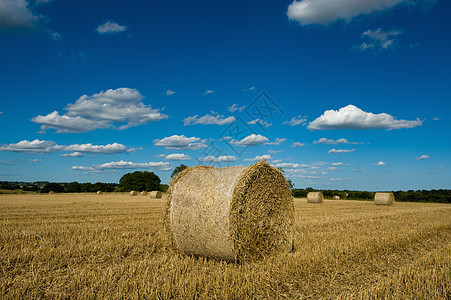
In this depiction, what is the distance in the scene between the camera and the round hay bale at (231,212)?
19.0 ft

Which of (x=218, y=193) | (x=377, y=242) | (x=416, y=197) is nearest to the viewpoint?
(x=218, y=193)

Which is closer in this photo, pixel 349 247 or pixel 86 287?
pixel 86 287

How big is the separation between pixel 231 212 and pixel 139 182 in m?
68.2

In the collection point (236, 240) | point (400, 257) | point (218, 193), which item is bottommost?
point (400, 257)

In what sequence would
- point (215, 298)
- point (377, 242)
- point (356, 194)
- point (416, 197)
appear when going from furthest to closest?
point (356, 194)
point (416, 197)
point (377, 242)
point (215, 298)

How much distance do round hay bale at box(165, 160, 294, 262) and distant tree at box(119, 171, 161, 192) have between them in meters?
65.1

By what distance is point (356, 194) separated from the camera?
4206 centimetres

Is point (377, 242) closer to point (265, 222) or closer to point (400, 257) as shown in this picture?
point (400, 257)

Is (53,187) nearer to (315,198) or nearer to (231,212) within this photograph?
(315,198)

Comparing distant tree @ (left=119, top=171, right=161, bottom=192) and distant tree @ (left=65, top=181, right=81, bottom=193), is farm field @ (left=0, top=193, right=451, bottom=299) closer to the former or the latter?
distant tree @ (left=119, top=171, right=161, bottom=192)

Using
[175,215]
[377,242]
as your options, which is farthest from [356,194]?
[175,215]

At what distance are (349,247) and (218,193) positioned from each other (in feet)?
9.87

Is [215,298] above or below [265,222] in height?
below

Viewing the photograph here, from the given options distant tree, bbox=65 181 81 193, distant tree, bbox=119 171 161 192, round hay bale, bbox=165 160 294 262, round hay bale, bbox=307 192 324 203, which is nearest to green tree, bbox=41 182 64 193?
distant tree, bbox=65 181 81 193
